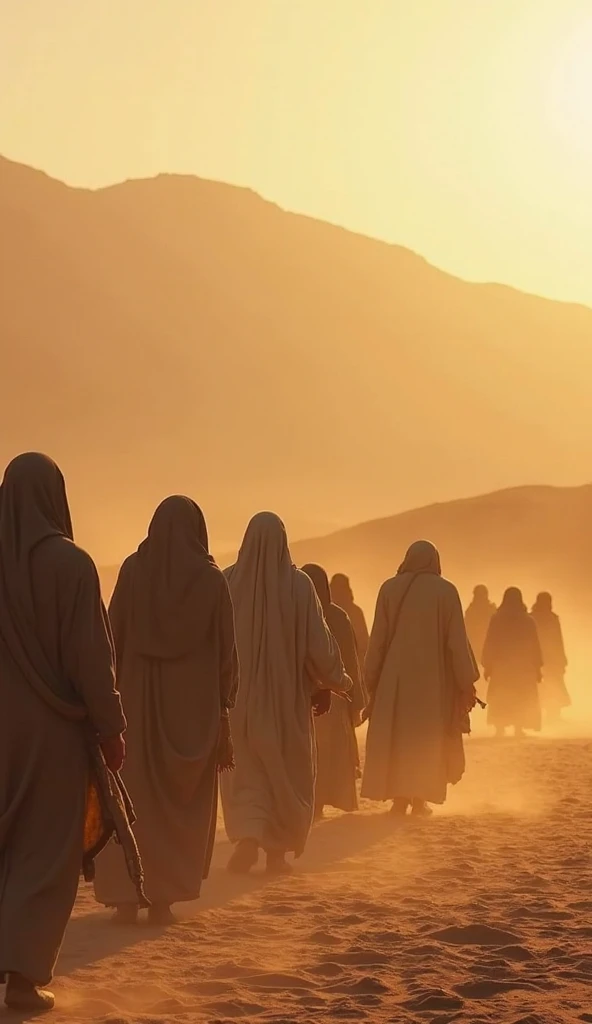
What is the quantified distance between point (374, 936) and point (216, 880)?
2025 millimetres

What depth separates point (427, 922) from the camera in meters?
8.02

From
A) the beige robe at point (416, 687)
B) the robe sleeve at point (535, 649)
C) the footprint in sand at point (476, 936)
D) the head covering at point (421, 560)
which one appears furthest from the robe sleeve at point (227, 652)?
the robe sleeve at point (535, 649)

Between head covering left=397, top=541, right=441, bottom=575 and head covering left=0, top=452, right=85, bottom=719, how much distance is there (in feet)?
24.1

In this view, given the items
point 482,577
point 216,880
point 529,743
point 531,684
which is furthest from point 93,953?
point 482,577

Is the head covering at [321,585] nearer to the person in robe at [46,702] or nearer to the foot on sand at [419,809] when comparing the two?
the foot on sand at [419,809]

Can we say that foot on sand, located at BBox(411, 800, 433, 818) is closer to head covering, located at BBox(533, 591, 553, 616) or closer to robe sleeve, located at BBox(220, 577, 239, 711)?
robe sleeve, located at BBox(220, 577, 239, 711)

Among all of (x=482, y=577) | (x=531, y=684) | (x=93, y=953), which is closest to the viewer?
(x=93, y=953)

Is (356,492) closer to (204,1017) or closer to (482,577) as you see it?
(482,577)

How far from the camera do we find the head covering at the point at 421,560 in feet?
43.8

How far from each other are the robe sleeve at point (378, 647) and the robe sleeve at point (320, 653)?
302cm

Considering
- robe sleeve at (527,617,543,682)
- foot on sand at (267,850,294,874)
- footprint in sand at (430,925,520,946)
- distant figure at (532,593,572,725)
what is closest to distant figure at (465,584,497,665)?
distant figure at (532,593,572,725)

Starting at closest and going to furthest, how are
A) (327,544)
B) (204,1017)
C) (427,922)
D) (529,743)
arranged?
(204,1017) → (427,922) → (529,743) → (327,544)

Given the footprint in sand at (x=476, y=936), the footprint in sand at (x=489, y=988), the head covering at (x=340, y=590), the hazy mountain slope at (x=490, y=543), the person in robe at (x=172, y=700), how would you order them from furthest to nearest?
the hazy mountain slope at (x=490, y=543), the head covering at (x=340, y=590), the person in robe at (x=172, y=700), the footprint in sand at (x=476, y=936), the footprint in sand at (x=489, y=988)

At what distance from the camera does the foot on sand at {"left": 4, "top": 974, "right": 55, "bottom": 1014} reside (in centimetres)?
603
